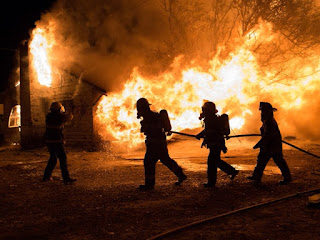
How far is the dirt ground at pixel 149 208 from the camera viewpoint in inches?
136

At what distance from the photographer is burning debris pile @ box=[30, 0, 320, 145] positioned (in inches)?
584

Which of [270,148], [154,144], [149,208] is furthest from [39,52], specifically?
[270,148]

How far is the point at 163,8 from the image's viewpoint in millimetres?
20484

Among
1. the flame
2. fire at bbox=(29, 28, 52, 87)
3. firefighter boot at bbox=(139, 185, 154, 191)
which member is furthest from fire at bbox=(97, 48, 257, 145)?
firefighter boot at bbox=(139, 185, 154, 191)

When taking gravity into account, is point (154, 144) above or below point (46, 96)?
below

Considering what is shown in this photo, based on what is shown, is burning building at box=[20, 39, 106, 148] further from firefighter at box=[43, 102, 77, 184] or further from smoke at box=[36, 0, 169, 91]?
firefighter at box=[43, 102, 77, 184]

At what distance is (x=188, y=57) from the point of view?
68.4 ft

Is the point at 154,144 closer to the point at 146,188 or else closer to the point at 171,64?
the point at 146,188

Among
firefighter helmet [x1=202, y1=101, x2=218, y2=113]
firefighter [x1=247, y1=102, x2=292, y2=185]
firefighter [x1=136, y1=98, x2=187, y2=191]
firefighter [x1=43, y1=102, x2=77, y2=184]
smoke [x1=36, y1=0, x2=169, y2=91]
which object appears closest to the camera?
firefighter [x1=136, y1=98, x2=187, y2=191]

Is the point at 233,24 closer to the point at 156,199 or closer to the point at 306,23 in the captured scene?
the point at 306,23

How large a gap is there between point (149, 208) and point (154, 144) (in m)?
1.66

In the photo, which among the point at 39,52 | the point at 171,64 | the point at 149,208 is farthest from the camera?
the point at 171,64

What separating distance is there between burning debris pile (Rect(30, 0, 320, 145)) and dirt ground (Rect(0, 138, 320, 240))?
821 centimetres

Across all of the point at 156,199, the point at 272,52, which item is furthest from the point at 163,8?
the point at 156,199
